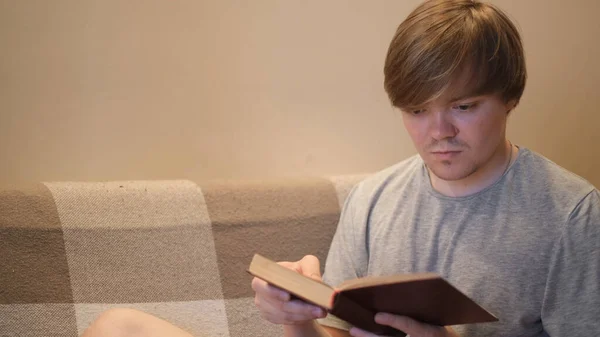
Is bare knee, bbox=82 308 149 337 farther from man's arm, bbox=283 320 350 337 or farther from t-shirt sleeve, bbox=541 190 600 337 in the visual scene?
t-shirt sleeve, bbox=541 190 600 337

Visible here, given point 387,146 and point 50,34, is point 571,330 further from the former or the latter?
point 50,34

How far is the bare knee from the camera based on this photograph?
50.4 inches

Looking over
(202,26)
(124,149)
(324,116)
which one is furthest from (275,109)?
(124,149)

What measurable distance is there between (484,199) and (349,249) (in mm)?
312

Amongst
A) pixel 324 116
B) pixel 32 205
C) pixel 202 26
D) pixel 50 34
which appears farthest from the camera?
pixel 324 116

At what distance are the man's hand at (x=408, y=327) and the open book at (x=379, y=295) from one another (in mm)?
10

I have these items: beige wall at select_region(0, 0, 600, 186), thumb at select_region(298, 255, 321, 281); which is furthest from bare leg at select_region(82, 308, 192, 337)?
beige wall at select_region(0, 0, 600, 186)

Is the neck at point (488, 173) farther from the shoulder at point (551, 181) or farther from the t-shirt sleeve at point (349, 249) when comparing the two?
the t-shirt sleeve at point (349, 249)

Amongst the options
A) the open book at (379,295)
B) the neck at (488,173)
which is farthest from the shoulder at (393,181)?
the open book at (379,295)

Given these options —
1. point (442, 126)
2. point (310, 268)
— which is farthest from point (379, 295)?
point (442, 126)

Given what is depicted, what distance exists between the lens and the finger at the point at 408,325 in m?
1.11

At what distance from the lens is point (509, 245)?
133 cm

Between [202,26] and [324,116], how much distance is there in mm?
395

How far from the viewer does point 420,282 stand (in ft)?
3.13
